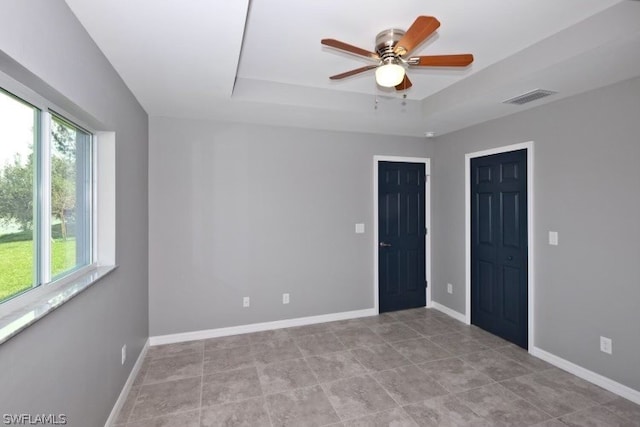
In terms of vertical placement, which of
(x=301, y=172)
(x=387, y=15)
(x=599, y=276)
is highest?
(x=387, y=15)

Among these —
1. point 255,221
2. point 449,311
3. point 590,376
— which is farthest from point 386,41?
point 449,311

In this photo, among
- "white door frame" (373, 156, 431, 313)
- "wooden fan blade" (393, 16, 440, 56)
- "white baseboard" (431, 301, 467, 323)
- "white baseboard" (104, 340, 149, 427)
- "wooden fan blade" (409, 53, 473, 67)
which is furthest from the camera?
"white door frame" (373, 156, 431, 313)

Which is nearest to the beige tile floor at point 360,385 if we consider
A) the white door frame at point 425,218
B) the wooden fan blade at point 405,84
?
the white door frame at point 425,218

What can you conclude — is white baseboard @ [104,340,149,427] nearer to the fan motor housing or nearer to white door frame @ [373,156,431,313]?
white door frame @ [373,156,431,313]

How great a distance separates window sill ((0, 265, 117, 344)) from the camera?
3.73 ft

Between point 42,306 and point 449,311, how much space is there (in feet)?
14.0

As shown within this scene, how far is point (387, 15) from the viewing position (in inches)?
78.8

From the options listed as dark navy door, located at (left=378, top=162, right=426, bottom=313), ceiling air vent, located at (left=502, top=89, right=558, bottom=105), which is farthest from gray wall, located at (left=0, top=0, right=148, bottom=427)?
ceiling air vent, located at (left=502, top=89, right=558, bottom=105)

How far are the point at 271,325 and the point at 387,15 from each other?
131 inches

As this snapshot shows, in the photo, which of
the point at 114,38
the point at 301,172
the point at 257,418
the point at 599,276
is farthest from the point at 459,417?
the point at 114,38

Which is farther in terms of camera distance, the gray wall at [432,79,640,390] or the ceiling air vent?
the ceiling air vent

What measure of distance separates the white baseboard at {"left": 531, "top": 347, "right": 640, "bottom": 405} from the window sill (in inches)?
150

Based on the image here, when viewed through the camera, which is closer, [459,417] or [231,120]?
[459,417]

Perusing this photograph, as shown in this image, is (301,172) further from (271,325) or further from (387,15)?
(387,15)
